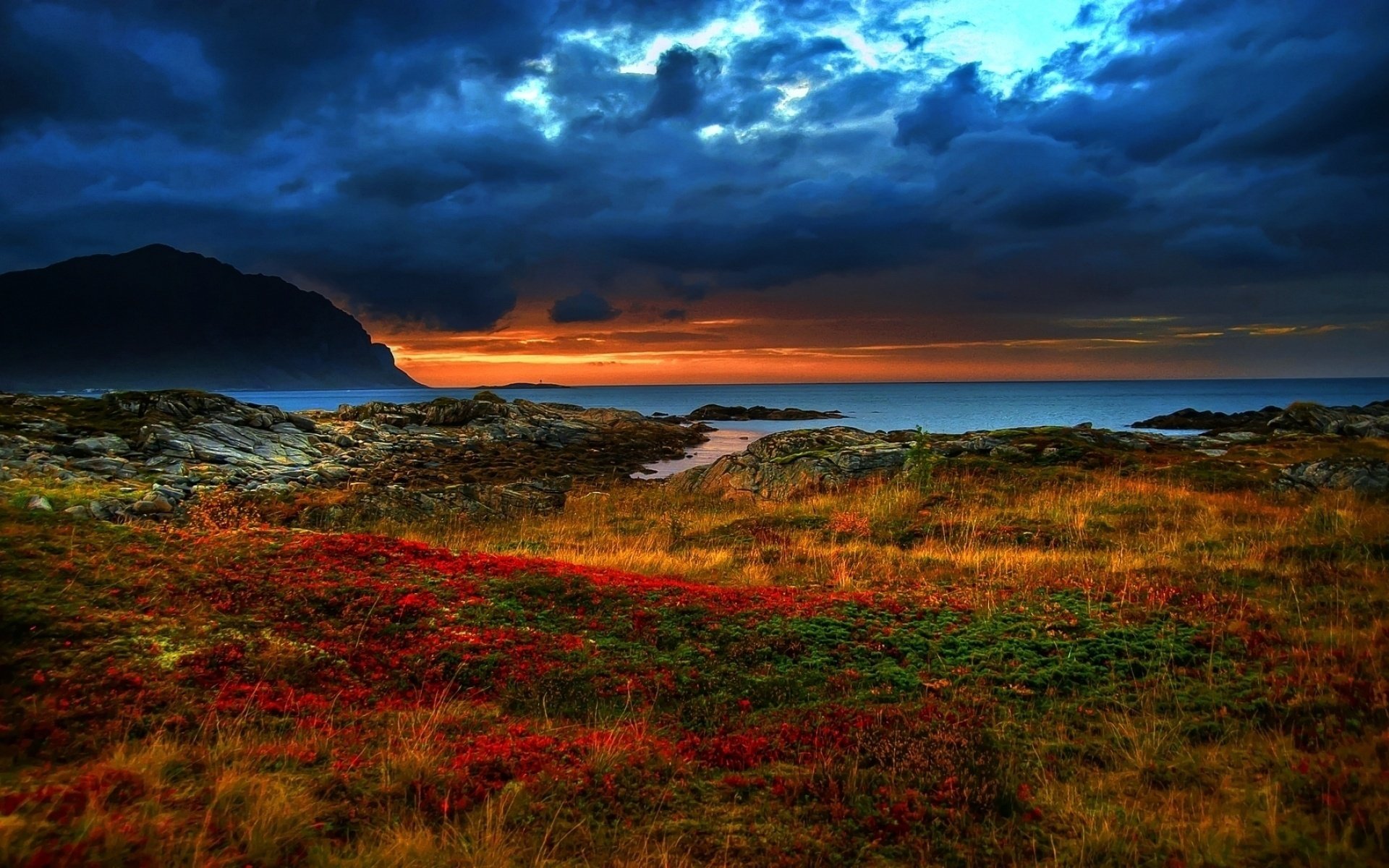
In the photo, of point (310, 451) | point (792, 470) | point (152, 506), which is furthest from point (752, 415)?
point (152, 506)

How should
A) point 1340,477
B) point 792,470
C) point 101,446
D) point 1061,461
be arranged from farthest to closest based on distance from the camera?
point 101,446 < point 792,470 < point 1061,461 < point 1340,477

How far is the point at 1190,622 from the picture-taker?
330 inches

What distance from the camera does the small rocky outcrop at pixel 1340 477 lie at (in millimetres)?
19328

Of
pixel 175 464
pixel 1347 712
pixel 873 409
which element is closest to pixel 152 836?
pixel 1347 712

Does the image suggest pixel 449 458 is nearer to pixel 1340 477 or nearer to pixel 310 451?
pixel 310 451

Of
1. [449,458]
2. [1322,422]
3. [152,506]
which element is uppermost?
[1322,422]

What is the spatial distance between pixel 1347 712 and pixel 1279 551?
27.9 feet

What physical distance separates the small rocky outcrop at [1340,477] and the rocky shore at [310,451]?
26579 mm

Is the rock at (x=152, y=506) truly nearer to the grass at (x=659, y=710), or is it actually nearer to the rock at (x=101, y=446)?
the grass at (x=659, y=710)

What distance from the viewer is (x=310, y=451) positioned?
1732 inches

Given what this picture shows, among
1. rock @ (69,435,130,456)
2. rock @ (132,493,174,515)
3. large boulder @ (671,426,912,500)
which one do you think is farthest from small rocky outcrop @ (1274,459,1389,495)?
rock @ (69,435,130,456)

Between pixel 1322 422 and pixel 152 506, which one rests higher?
pixel 1322 422

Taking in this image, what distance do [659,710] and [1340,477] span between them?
81.1 feet

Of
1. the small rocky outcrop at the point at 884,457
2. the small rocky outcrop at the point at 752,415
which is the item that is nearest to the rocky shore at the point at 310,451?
the small rocky outcrop at the point at 884,457
